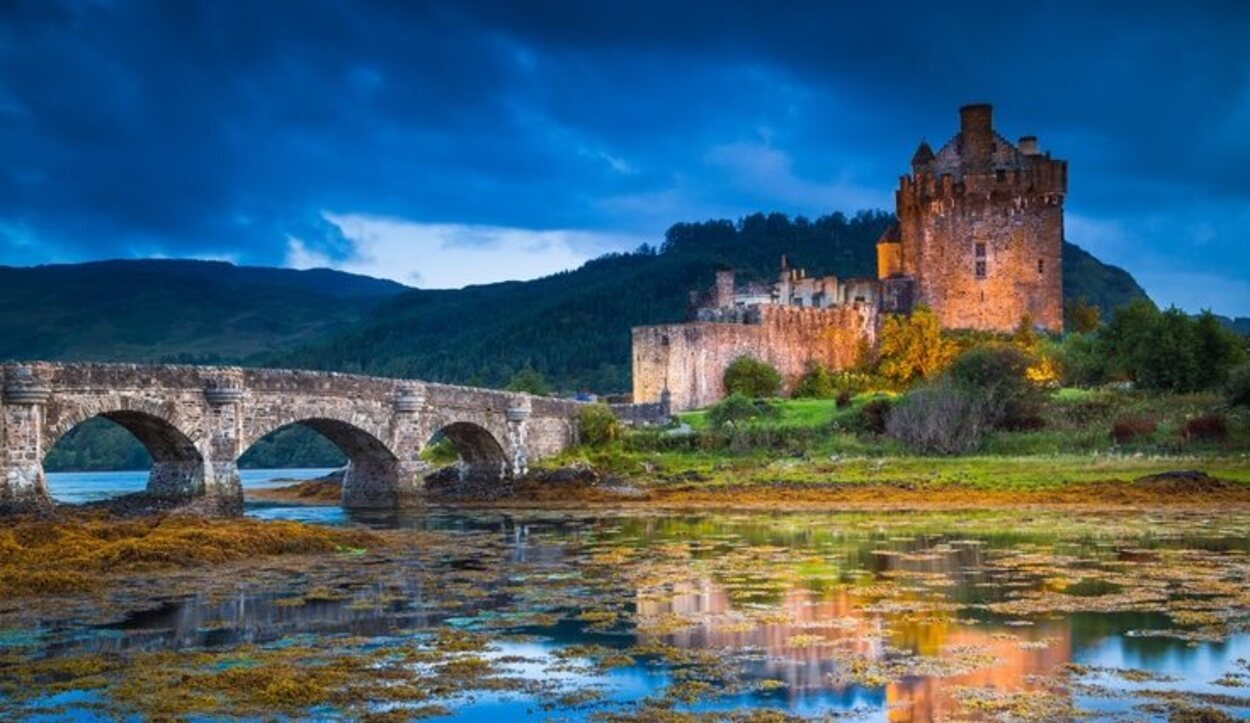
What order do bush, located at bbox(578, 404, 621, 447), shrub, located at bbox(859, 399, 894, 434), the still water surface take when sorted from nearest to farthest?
1. the still water surface
2. shrub, located at bbox(859, 399, 894, 434)
3. bush, located at bbox(578, 404, 621, 447)

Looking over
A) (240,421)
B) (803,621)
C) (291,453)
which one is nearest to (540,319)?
(291,453)

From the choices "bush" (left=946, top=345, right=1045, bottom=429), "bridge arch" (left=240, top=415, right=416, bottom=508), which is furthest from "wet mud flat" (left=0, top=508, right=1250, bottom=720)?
"bush" (left=946, top=345, right=1045, bottom=429)

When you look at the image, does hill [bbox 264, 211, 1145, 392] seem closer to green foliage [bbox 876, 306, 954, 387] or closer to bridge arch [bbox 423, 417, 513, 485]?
green foliage [bbox 876, 306, 954, 387]

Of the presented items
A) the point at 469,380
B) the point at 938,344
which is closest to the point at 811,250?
the point at 469,380

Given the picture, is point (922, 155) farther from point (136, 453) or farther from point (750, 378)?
point (136, 453)

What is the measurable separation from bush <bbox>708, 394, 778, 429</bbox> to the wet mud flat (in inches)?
1078

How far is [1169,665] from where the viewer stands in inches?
557

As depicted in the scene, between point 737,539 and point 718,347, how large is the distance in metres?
34.7

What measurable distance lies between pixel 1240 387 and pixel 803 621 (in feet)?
111

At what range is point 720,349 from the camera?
210 ft

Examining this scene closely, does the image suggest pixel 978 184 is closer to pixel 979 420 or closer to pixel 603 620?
pixel 979 420

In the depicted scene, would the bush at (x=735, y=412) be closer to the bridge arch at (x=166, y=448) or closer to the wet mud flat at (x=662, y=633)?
the bridge arch at (x=166, y=448)

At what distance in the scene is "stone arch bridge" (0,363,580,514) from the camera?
31.0 metres

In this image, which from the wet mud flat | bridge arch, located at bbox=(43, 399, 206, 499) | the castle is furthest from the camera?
the castle
